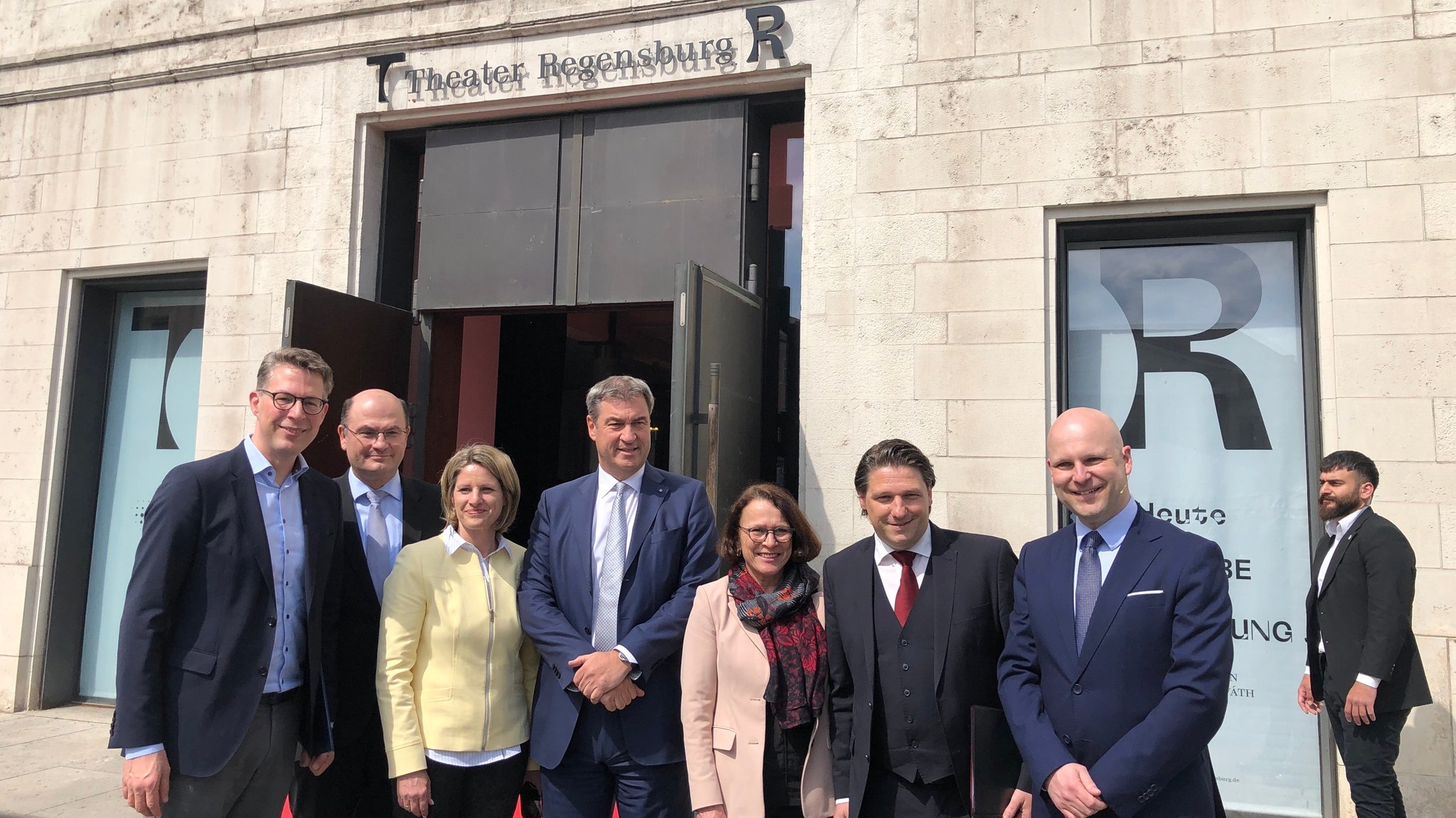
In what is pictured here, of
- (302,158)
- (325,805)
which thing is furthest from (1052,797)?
(302,158)

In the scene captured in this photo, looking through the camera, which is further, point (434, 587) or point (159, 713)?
point (434, 587)

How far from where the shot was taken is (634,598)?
129 inches

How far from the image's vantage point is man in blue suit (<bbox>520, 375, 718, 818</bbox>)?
3.11m

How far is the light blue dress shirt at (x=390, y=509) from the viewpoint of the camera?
12.2 feet

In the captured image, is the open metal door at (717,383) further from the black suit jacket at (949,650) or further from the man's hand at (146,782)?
the man's hand at (146,782)

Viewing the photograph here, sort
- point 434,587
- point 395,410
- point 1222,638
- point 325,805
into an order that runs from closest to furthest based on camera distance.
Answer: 1. point 1222,638
2. point 434,587
3. point 325,805
4. point 395,410

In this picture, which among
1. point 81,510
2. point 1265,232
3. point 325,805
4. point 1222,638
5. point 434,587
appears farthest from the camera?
point 81,510

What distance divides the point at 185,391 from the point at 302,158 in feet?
7.23


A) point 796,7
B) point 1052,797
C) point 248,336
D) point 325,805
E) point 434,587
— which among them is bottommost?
point 325,805

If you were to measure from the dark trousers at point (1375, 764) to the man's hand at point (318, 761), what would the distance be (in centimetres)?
453

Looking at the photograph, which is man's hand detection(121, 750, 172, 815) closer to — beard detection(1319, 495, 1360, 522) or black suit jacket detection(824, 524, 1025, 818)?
black suit jacket detection(824, 524, 1025, 818)

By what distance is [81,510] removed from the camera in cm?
765

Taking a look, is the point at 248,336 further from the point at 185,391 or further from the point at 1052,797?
the point at 1052,797

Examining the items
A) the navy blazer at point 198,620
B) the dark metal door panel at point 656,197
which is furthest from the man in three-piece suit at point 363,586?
the dark metal door panel at point 656,197
